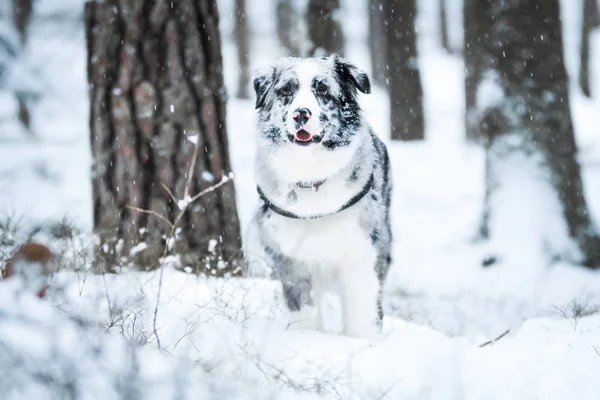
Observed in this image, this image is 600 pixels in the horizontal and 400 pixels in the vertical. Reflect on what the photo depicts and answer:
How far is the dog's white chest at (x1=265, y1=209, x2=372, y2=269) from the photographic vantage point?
358 cm

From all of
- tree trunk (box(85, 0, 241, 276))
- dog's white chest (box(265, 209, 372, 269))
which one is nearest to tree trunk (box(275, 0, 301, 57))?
tree trunk (box(85, 0, 241, 276))

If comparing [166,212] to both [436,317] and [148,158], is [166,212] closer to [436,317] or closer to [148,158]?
[148,158]

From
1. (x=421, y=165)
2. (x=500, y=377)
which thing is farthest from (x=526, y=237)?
(x=421, y=165)

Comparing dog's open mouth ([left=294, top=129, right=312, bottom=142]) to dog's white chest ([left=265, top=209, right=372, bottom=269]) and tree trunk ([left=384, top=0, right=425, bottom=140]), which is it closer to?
dog's white chest ([left=265, top=209, right=372, bottom=269])

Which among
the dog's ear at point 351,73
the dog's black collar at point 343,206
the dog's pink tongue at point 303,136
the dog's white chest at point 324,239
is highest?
the dog's ear at point 351,73

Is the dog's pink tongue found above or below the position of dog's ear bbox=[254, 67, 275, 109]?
below

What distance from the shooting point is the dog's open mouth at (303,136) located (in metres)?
3.56

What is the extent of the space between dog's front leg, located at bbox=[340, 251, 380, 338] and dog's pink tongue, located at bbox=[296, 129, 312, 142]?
798 mm

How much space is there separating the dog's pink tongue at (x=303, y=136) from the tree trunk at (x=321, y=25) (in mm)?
6201

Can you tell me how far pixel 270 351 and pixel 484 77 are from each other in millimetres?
4244

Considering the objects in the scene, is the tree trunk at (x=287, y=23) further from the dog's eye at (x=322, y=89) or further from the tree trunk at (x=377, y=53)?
the dog's eye at (x=322, y=89)

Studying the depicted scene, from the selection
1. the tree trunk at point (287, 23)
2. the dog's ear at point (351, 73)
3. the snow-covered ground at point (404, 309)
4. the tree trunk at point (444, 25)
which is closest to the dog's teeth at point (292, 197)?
the snow-covered ground at point (404, 309)

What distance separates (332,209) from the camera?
3570 mm

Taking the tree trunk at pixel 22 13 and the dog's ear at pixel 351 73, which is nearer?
the dog's ear at pixel 351 73
